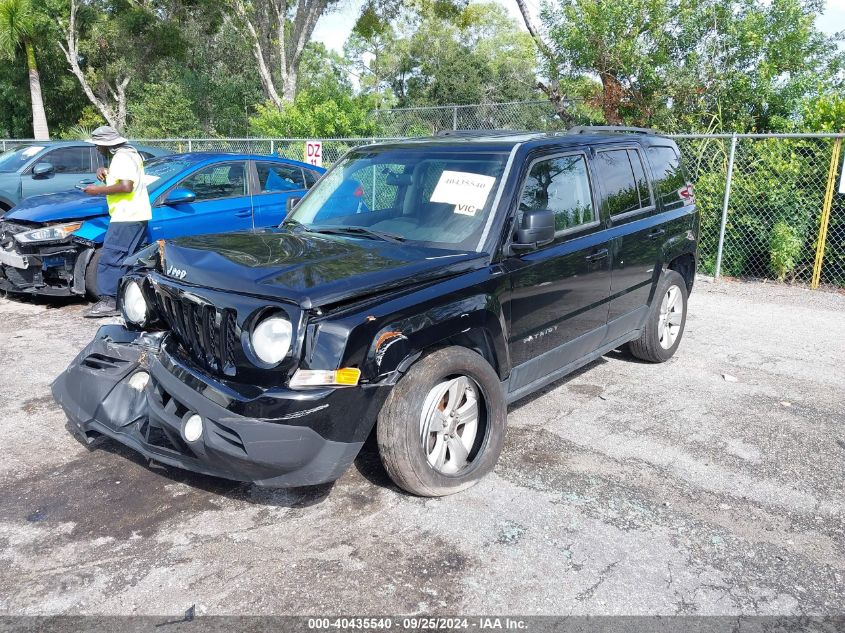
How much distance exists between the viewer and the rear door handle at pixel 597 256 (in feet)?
Answer: 15.2

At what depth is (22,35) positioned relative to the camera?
87.3 feet

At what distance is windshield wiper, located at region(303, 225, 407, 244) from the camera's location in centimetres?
413

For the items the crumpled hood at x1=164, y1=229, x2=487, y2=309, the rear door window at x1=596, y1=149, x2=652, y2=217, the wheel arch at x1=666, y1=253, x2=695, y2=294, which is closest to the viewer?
the crumpled hood at x1=164, y1=229, x2=487, y2=309

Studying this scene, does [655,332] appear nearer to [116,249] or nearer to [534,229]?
[534,229]

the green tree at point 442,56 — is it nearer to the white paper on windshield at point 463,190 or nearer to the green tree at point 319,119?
the green tree at point 319,119

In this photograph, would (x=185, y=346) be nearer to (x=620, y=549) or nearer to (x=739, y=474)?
(x=620, y=549)

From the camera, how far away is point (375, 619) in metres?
2.79

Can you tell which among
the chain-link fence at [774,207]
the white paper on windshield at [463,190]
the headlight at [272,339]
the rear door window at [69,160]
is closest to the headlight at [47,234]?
the rear door window at [69,160]

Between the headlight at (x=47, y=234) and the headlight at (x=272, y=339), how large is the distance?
5407mm

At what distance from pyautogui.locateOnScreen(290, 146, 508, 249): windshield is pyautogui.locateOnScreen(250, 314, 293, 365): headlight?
1.18 metres

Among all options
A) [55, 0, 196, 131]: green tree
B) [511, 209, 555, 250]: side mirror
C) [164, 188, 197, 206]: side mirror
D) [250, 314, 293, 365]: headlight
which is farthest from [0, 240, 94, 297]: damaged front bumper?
[55, 0, 196, 131]: green tree

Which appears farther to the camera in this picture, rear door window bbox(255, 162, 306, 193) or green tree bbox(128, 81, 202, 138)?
green tree bbox(128, 81, 202, 138)

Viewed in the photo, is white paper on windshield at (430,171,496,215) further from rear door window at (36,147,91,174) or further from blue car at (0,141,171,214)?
rear door window at (36,147,91,174)

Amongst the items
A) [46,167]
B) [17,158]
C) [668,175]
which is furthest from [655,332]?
[17,158]
